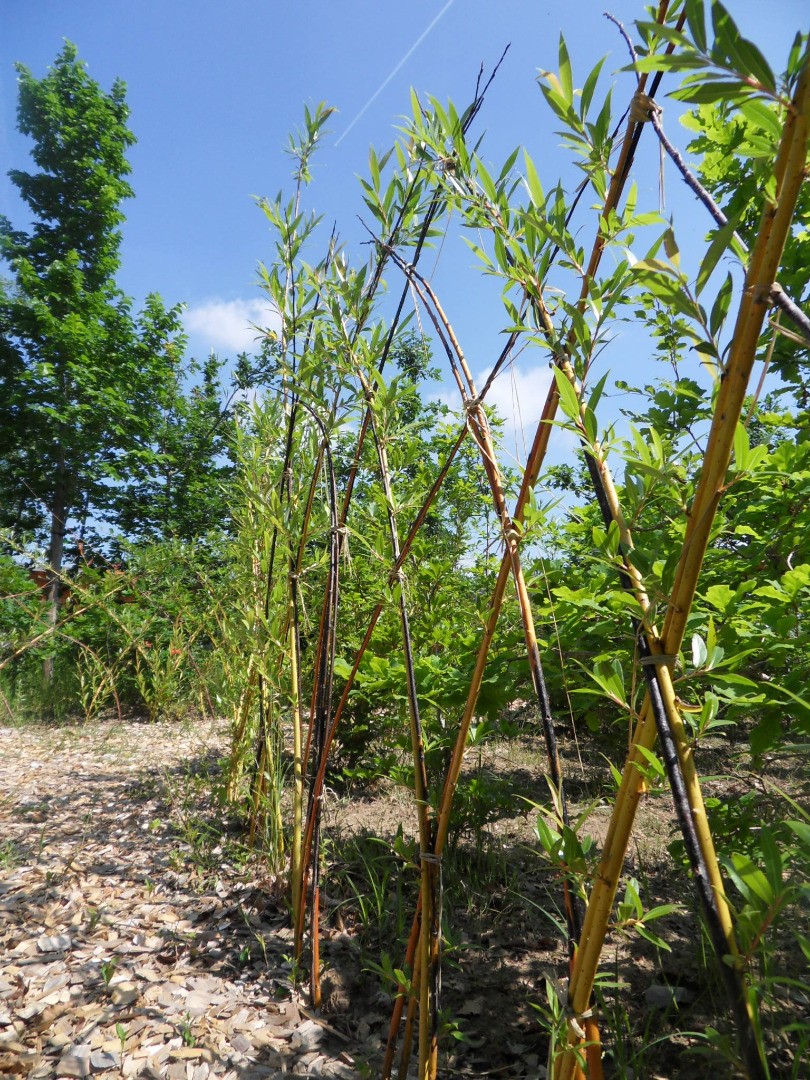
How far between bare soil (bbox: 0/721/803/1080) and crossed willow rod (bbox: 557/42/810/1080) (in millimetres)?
240

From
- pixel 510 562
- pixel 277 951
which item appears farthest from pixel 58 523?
pixel 510 562

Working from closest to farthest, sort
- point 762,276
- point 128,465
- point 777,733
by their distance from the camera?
point 762,276, point 777,733, point 128,465

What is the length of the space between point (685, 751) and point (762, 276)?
0.45 m

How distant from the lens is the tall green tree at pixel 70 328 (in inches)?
359

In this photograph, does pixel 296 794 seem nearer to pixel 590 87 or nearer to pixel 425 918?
pixel 425 918

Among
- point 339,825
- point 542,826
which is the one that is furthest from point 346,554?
point 339,825

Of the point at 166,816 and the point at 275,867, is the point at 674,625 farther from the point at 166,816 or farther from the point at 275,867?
the point at 166,816

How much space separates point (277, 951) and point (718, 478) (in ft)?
6.72

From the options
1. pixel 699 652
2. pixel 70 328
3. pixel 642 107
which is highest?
pixel 70 328

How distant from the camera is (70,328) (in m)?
8.94

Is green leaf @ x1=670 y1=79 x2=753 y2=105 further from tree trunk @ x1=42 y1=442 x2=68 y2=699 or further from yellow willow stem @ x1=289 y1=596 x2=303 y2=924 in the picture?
tree trunk @ x1=42 y1=442 x2=68 y2=699

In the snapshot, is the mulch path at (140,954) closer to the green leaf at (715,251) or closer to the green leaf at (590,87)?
the green leaf at (715,251)

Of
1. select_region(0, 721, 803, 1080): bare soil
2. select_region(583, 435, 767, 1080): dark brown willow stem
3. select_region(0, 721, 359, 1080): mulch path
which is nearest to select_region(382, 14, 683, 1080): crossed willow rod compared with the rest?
select_region(0, 721, 803, 1080): bare soil

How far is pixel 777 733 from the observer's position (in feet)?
4.40
